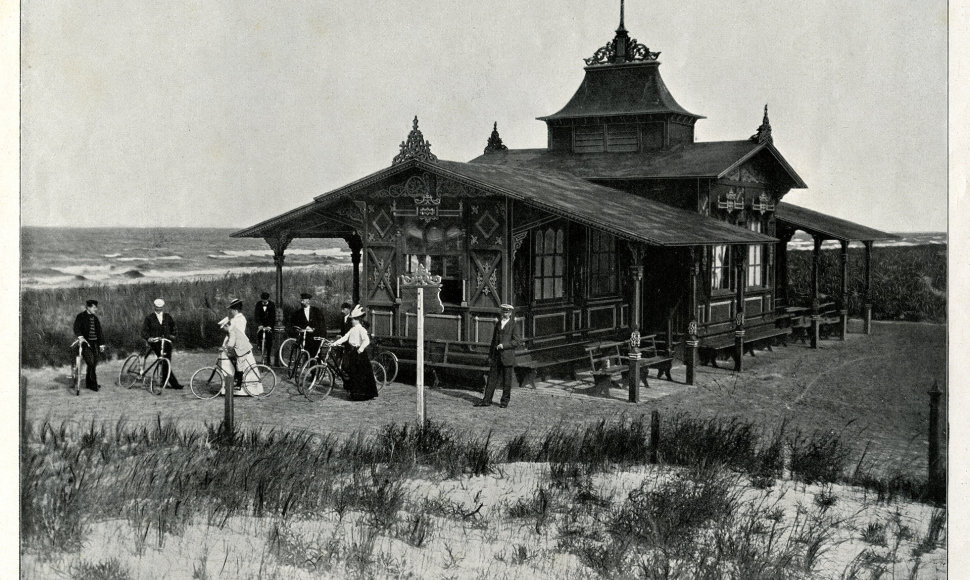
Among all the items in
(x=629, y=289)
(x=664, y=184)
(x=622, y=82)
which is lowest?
(x=629, y=289)

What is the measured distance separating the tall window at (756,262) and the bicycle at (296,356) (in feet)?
40.4

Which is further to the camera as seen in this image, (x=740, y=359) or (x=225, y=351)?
(x=740, y=359)

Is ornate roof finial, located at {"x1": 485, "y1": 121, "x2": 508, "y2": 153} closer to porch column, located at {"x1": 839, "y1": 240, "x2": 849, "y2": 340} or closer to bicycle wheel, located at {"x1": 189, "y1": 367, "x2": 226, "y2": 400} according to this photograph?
porch column, located at {"x1": 839, "y1": 240, "x2": 849, "y2": 340}

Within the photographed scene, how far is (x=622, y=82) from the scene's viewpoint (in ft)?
80.8

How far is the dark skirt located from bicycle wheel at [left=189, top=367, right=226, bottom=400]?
2056 millimetres

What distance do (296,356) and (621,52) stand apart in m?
13.5

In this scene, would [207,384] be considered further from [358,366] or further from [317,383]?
[358,366]

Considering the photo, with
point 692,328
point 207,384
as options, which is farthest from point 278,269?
point 692,328

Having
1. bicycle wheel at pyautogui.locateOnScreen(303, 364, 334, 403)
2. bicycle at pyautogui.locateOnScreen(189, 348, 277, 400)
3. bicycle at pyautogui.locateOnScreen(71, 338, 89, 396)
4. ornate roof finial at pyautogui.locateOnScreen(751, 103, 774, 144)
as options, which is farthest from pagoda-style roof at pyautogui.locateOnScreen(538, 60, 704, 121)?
bicycle at pyautogui.locateOnScreen(71, 338, 89, 396)

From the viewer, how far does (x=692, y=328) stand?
1791 cm

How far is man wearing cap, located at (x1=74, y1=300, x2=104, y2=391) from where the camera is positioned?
13.9m
